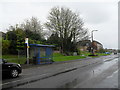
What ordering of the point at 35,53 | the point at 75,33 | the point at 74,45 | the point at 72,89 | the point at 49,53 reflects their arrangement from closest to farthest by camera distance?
the point at 72,89 < the point at 35,53 < the point at 49,53 < the point at 75,33 < the point at 74,45

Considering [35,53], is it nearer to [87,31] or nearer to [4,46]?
[4,46]

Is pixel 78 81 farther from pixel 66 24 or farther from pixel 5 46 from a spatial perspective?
pixel 66 24

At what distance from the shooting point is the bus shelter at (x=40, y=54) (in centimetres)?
1873

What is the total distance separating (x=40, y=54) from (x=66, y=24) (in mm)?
20615

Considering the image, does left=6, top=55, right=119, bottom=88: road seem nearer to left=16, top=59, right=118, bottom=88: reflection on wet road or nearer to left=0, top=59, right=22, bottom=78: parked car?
left=16, top=59, right=118, bottom=88: reflection on wet road

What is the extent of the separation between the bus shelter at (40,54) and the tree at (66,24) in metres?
17.9

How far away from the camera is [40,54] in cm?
1931

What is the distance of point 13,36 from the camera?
2817cm

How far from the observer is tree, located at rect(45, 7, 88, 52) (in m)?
38.2

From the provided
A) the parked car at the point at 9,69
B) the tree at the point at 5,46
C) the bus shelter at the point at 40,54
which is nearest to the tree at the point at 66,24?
the tree at the point at 5,46

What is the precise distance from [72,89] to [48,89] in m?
1.06

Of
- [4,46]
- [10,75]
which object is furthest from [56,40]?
[10,75]

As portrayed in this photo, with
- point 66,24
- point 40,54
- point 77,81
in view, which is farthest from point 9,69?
point 66,24

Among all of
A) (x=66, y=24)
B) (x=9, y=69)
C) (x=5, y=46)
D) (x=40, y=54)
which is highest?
(x=66, y=24)
